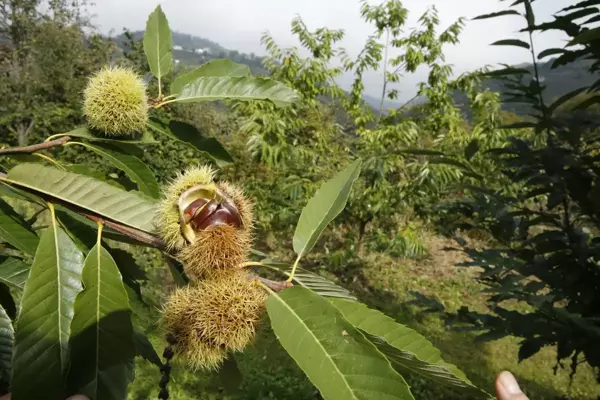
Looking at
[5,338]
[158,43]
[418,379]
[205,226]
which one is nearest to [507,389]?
[205,226]

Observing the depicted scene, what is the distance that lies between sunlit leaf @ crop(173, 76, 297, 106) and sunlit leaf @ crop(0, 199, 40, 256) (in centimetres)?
38

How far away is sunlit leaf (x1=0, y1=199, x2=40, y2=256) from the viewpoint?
29.1 inches

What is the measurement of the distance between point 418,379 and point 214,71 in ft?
Answer: 12.6

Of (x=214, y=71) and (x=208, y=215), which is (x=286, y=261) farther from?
(x=208, y=215)

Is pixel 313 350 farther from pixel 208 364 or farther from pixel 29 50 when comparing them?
pixel 29 50

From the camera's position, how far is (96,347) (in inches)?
24.2

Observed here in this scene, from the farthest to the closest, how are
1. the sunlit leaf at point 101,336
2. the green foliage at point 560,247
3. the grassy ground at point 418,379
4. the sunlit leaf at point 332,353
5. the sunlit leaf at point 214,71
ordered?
1. the grassy ground at point 418,379
2. the green foliage at point 560,247
3. the sunlit leaf at point 214,71
4. the sunlit leaf at point 101,336
5. the sunlit leaf at point 332,353

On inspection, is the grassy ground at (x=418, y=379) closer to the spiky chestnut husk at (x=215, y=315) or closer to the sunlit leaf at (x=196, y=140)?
the sunlit leaf at (x=196, y=140)

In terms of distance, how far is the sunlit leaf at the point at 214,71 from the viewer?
3.18 feet

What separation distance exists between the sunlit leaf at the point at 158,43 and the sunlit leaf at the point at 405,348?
73 cm

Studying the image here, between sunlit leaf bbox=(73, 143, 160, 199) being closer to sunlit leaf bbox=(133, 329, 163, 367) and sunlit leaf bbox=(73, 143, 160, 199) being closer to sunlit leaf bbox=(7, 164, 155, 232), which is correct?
sunlit leaf bbox=(7, 164, 155, 232)

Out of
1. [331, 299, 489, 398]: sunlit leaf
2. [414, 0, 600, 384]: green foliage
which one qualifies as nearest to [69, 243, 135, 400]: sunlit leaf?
[331, 299, 489, 398]: sunlit leaf

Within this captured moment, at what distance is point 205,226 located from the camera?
2.14 ft

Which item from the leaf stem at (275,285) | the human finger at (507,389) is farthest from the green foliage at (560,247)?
the leaf stem at (275,285)
